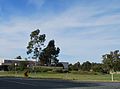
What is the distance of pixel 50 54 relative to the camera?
142 metres

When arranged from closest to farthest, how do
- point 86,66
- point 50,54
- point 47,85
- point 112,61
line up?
1. point 47,85
2. point 112,61
3. point 50,54
4. point 86,66

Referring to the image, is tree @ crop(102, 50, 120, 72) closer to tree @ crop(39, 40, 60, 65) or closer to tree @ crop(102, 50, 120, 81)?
tree @ crop(102, 50, 120, 81)

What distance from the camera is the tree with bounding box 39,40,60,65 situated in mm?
139250

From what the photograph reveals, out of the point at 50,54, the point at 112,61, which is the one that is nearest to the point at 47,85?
the point at 112,61

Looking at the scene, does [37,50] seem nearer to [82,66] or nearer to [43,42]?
[43,42]

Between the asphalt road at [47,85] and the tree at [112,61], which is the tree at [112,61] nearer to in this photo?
the tree at [112,61]

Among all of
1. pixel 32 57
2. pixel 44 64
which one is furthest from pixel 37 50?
pixel 44 64

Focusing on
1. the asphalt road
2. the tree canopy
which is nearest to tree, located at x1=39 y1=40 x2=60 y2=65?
the tree canopy

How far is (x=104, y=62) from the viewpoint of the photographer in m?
96.9

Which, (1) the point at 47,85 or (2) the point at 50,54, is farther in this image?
(2) the point at 50,54

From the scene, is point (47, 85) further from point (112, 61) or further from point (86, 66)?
point (86, 66)

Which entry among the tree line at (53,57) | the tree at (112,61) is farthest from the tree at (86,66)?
the tree at (112,61)

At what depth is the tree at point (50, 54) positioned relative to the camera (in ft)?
457

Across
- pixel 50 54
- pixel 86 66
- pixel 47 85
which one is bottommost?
pixel 47 85
